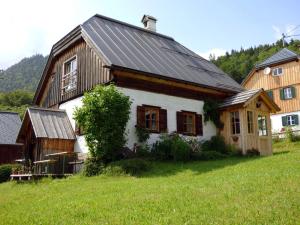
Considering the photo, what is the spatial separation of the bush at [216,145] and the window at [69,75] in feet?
26.0

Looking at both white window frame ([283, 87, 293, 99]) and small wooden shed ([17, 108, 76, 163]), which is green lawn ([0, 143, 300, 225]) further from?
white window frame ([283, 87, 293, 99])

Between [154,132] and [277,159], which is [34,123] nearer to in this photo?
[154,132]

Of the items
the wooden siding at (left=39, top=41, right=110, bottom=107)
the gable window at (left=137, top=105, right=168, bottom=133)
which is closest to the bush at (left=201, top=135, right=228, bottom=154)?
the gable window at (left=137, top=105, right=168, bottom=133)

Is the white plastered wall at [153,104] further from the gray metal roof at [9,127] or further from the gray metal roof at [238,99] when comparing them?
the gray metal roof at [9,127]

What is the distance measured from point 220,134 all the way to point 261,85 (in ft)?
60.5

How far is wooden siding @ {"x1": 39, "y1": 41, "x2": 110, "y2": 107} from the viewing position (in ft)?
61.4

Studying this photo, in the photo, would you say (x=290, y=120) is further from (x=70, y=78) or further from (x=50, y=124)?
(x=50, y=124)

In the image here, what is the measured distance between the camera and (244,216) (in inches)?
273

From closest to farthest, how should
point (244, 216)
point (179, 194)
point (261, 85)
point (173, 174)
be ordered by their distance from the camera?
point (244, 216) → point (179, 194) → point (173, 174) → point (261, 85)

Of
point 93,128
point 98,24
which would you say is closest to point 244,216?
point 93,128

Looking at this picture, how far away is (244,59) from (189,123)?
61415 millimetres

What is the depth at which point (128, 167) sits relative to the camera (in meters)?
14.4

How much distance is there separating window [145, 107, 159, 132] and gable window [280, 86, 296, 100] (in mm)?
20738

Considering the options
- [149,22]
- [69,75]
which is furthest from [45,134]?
[149,22]
